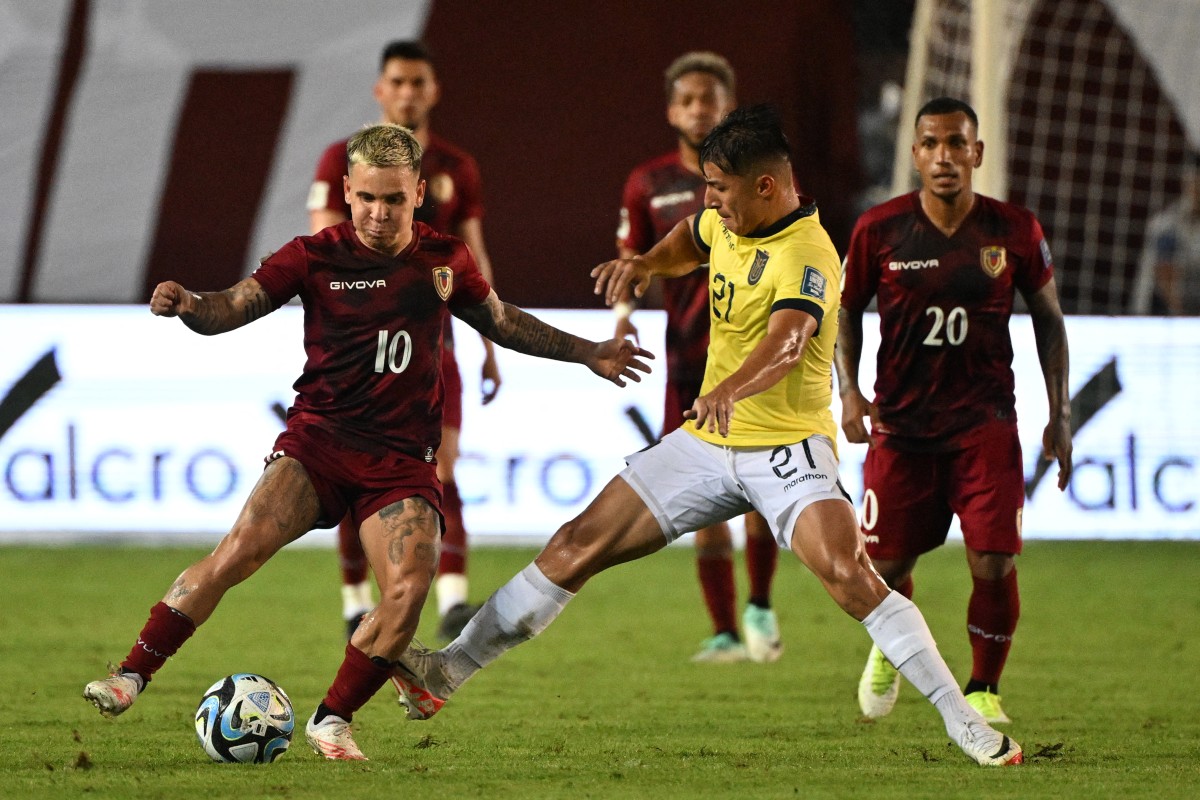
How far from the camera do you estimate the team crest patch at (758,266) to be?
511 cm

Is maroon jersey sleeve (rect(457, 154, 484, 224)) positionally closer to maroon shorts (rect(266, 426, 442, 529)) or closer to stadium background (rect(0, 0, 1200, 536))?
maroon shorts (rect(266, 426, 442, 529))

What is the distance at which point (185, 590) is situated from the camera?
16.1 feet

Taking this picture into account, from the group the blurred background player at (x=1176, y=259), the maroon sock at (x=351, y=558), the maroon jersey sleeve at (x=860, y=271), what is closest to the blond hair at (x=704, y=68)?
the maroon jersey sleeve at (x=860, y=271)

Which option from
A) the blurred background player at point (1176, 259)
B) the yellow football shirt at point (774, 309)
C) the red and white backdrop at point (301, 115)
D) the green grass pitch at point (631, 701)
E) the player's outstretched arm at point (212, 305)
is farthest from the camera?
the red and white backdrop at point (301, 115)

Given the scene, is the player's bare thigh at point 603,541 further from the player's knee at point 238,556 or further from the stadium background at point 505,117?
the stadium background at point 505,117

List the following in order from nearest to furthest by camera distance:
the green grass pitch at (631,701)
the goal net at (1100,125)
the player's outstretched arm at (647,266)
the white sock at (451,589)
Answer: the green grass pitch at (631,701)
the player's outstretched arm at (647,266)
the white sock at (451,589)
the goal net at (1100,125)

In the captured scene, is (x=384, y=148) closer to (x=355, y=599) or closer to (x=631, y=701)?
(x=631, y=701)

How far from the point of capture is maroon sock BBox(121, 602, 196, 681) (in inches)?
191

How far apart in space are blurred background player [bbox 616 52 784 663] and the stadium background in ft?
18.7

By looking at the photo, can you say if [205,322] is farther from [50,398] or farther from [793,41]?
[793,41]

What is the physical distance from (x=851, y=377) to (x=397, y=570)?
187 cm

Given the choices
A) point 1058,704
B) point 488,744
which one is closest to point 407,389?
point 488,744

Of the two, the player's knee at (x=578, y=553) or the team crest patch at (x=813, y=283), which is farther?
the player's knee at (x=578, y=553)

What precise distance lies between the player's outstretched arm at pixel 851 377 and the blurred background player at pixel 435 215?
1716 millimetres
